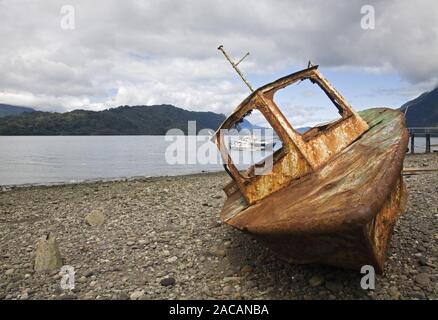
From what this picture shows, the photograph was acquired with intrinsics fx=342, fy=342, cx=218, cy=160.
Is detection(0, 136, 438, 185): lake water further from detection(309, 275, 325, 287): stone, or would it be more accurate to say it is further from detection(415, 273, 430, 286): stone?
detection(415, 273, 430, 286): stone

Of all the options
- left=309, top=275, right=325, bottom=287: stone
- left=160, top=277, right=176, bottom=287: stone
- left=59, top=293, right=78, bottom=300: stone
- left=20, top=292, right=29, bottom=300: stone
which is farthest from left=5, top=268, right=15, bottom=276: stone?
left=309, top=275, right=325, bottom=287: stone

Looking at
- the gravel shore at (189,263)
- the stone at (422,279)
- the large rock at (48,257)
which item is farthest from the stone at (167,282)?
the stone at (422,279)

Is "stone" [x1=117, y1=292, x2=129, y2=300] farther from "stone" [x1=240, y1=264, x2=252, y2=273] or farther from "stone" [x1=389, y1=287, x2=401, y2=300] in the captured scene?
"stone" [x1=389, y1=287, x2=401, y2=300]

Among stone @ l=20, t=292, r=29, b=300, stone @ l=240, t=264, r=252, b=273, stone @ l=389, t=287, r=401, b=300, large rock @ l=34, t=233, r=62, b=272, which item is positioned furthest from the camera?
large rock @ l=34, t=233, r=62, b=272

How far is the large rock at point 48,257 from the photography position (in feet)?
A: 25.2

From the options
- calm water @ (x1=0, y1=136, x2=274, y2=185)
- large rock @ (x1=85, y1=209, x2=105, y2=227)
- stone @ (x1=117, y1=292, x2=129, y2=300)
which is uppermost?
calm water @ (x1=0, y1=136, x2=274, y2=185)

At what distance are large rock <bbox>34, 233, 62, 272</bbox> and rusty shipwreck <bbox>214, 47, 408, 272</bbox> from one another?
13.8 ft

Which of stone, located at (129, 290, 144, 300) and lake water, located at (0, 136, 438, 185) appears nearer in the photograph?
stone, located at (129, 290, 144, 300)

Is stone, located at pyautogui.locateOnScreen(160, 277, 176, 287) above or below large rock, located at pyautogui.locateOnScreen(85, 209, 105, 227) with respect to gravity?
below

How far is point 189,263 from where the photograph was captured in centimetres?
744

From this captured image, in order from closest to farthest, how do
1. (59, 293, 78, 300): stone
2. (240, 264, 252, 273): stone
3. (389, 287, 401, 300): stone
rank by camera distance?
(389, 287, 401, 300): stone < (59, 293, 78, 300): stone < (240, 264, 252, 273): stone

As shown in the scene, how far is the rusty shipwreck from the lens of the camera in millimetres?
4125

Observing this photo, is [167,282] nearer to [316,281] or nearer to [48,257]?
[316,281]
